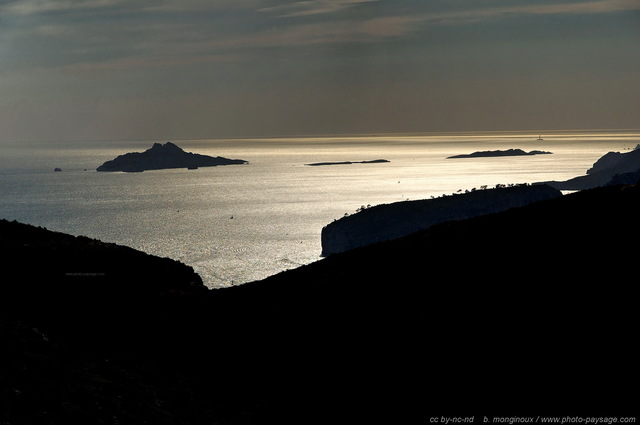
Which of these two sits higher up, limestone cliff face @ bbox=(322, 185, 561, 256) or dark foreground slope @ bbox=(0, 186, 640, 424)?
dark foreground slope @ bbox=(0, 186, 640, 424)

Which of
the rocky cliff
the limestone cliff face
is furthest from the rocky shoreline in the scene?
the rocky cliff

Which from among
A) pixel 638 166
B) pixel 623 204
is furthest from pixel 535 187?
pixel 623 204

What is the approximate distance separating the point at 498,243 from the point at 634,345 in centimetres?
805

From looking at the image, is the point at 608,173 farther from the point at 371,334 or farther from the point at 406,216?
the point at 371,334

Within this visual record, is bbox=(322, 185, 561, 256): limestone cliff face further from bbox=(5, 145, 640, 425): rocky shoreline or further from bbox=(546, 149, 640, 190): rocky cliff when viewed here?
bbox=(5, 145, 640, 425): rocky shoreline

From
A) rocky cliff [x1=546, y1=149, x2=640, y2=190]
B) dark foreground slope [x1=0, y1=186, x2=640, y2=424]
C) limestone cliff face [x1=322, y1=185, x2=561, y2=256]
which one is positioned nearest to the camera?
dark foreground slope [x1=0, y1=186, x2=640, y2=424]

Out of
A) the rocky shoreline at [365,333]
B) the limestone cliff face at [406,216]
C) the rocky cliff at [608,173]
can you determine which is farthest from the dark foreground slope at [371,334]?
the rocky cliff at [608,173]

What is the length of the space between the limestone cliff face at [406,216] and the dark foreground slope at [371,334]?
63.3 metres

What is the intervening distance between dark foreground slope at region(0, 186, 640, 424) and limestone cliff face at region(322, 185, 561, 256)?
63.3 metres

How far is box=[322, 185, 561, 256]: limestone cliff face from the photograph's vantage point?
91125 mm

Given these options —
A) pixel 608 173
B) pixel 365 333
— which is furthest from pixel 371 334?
pixel 608 173

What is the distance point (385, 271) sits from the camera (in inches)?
962

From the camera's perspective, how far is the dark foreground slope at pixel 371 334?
15453mm

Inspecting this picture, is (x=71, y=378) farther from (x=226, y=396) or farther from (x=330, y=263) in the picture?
(x=330, y=263)
